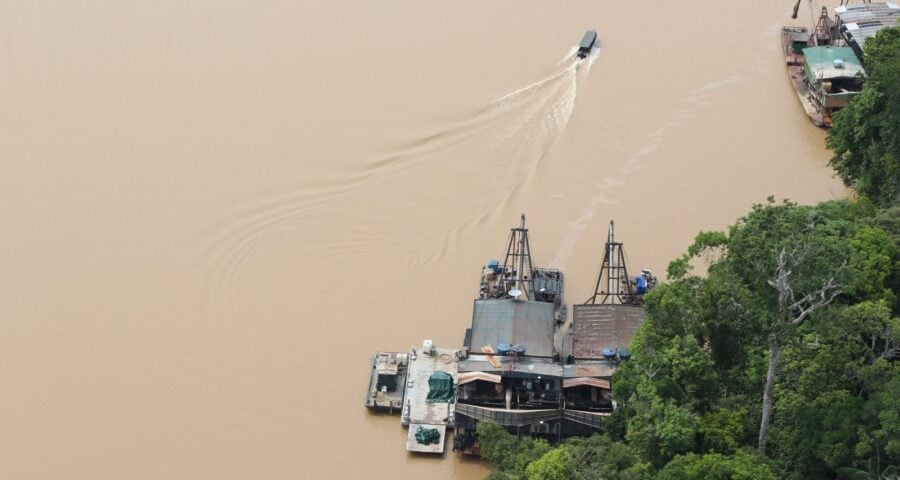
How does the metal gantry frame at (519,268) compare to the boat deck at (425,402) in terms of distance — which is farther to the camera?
the metal gantry frame at (519,268)

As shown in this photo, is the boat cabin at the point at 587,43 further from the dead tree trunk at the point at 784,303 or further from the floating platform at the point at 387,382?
the dead tree trunk at the point at 784,303

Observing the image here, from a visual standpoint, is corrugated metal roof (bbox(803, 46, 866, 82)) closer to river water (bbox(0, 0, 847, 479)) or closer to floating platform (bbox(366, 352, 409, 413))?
river water (bbox(0, 0, 847, 479))

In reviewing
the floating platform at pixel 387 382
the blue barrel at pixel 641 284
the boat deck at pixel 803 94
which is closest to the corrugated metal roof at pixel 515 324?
the floating platform at pixel 387 382

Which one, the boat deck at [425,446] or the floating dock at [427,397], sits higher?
the floating dock at [427,397]

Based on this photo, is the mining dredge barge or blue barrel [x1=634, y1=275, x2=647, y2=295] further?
blue barrel [x1=634, y1=275, x2=647, y2=295]

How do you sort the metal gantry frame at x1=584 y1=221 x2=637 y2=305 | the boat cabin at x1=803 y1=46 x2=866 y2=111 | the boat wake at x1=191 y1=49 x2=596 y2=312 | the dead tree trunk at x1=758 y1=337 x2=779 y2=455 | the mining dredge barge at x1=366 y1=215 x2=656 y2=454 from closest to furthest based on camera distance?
the dead tree trunk at x1=758 y1=337 x2=779 y2=455
the mining dredge barge at x1=366 y1=215 x2=656 y2=454
the metal gantry frame at x1=584 y1=221 x2=637 y2=305
the boat wake at x1=191 y1=49 x2=596 y2=312
the boat cabin at x1=803 y1=46 x2=866 y2=111

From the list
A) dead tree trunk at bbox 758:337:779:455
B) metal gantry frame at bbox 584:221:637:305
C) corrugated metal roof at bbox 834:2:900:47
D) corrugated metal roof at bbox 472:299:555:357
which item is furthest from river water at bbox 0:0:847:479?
dead tree trunk at bbox 758:337:779:455
